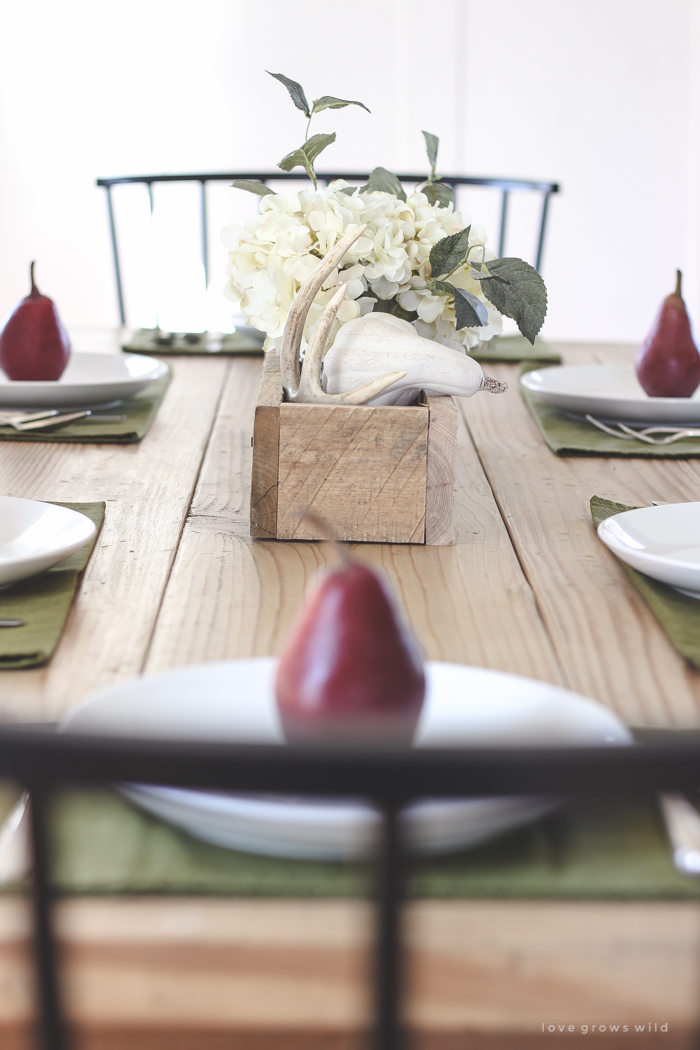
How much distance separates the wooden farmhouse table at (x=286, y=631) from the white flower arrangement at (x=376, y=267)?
0.18m

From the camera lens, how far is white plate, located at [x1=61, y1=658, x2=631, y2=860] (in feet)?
1.33

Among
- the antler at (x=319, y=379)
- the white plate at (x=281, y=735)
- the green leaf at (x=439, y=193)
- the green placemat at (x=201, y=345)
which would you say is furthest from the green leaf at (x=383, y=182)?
the white plate at (x=281, y=735)

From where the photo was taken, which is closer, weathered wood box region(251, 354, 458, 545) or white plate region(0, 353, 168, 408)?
weathered wood box region(251, 354, 458, 545)

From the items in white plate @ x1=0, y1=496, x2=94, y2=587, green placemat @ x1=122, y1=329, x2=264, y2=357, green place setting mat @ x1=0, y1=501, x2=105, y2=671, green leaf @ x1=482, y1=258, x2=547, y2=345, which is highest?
green leaf @ x1=482, y1=258, x2=547, y2=345

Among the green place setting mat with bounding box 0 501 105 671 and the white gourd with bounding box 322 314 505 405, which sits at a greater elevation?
the white gourd with bounding box 322 314 505 405

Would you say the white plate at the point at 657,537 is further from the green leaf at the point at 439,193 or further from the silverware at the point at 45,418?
the silverware at the point at 45,418

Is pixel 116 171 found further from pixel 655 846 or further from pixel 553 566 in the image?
pixel 655 846

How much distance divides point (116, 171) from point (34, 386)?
8.51 feet

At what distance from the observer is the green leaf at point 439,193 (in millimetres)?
1161

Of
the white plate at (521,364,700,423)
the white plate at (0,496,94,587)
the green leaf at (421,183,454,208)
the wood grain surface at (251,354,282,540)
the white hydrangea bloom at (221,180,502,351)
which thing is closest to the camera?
the white plate at (0,496,94,587)

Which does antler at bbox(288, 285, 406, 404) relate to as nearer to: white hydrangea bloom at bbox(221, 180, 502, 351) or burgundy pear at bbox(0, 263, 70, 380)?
white hydrangea bloom at bbox(221, 180, 502, 351)

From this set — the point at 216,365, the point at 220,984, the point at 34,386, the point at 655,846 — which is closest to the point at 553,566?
the point at 655,846

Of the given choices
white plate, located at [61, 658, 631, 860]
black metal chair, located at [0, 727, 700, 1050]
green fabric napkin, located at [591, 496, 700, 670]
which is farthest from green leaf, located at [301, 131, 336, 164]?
black metal chair, located at [0, 727, 700, 1050]

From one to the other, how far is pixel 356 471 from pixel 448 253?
257 mm
